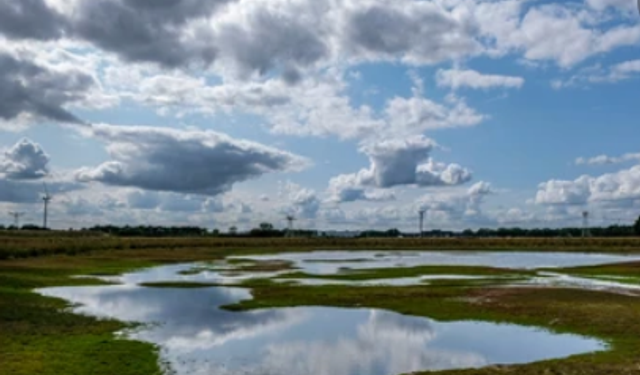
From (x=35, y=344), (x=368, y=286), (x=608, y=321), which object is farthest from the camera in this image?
(x=368, y=286)

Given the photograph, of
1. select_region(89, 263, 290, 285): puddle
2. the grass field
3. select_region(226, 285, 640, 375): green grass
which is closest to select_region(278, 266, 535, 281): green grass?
select_region(89, 263, 290, 285): puddle

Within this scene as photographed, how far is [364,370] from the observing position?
24.0 metres

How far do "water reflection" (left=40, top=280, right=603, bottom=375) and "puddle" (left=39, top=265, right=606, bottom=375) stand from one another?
0.04 metres

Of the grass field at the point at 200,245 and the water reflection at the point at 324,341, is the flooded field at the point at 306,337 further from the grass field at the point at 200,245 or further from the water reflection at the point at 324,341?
the grass field at the point at 200,245

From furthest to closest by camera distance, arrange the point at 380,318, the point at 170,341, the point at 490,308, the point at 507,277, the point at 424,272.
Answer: the point at 424,272 → the point at 507,277 → the point at 490,308 → the point at 380,318 → the point at 170,341

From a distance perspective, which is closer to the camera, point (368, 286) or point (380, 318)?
point (380, 318)

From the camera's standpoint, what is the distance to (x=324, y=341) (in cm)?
2989

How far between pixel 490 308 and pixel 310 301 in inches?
470

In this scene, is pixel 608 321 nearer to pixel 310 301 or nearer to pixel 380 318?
pixel 380 318

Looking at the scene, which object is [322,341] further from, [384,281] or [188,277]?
[188,277]

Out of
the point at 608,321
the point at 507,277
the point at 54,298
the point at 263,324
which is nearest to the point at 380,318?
the point at 263,324

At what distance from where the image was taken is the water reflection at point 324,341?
24.8m

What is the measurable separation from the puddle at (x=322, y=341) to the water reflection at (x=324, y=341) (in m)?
0.04

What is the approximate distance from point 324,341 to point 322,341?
3.6 inches
